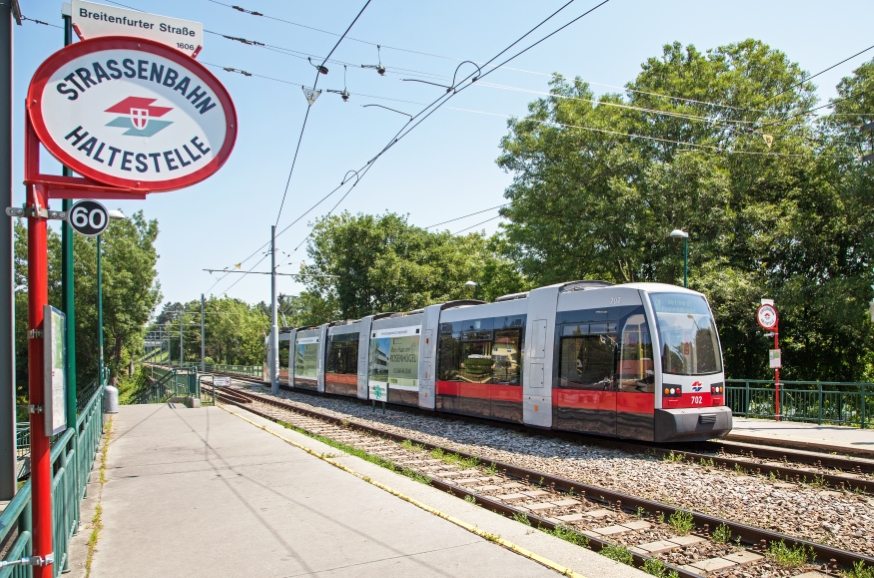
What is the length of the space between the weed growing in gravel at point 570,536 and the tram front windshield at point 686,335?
557cm

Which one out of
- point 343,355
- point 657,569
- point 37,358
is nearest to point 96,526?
point 37,358

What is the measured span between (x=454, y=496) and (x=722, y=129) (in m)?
25.6

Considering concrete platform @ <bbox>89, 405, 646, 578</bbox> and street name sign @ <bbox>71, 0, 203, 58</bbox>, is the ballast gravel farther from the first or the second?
street name sign @ <bbox>71, 0, 203, 58</bbox>

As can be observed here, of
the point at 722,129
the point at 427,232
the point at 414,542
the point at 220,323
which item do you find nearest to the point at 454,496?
the point at 414,542

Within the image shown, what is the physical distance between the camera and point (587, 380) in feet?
43.0

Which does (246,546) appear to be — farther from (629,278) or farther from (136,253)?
(136,253)

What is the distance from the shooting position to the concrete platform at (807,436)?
1231 cm

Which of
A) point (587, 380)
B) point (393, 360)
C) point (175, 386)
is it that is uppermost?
point (587, 380)

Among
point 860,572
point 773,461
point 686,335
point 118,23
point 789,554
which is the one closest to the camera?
point 118,23

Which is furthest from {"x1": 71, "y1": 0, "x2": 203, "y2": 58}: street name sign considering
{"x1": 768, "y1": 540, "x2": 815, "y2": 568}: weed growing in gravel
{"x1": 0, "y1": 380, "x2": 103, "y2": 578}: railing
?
{"x1": 768, "y1": 540, "x2": 815, "y2": 568}: weed growing in gravel

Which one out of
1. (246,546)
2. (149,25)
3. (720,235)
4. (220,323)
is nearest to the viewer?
(149,25)

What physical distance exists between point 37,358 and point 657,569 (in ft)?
16.2

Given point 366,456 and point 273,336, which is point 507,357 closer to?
point 366,456

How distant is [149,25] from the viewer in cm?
375
